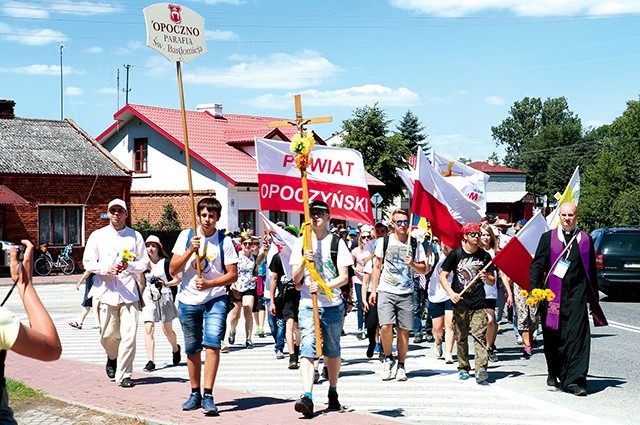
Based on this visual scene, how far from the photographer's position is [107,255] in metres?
10.1

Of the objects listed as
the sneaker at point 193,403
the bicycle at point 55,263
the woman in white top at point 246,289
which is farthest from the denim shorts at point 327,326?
the bicycle at point 55,263

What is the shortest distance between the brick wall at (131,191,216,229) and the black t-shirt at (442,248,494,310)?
105 feet

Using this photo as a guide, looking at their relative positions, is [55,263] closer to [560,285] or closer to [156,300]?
[156,300]

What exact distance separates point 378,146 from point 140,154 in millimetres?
15320

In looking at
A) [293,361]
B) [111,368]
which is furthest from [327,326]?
[293,361]

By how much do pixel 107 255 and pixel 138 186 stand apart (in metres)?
35.7

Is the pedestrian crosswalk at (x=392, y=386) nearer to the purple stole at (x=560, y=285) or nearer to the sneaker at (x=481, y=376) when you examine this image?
the sneaker at (x=481, y=376)

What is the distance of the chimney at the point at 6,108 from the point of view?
39281 millimetres

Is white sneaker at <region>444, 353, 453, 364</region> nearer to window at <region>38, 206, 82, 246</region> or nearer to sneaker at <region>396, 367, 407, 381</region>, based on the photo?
sneaker at <region>396, 367, 407, 381</region>

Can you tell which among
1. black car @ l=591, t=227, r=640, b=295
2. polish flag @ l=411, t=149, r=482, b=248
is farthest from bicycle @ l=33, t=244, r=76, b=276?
polish flag @ l=411, t=149, r=482, b=248

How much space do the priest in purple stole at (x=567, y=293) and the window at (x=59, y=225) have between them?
2871 cm

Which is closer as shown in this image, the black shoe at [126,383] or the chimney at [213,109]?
the black shoe at [126,383]

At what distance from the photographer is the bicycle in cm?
3472

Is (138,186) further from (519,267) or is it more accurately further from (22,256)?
(22,256)
